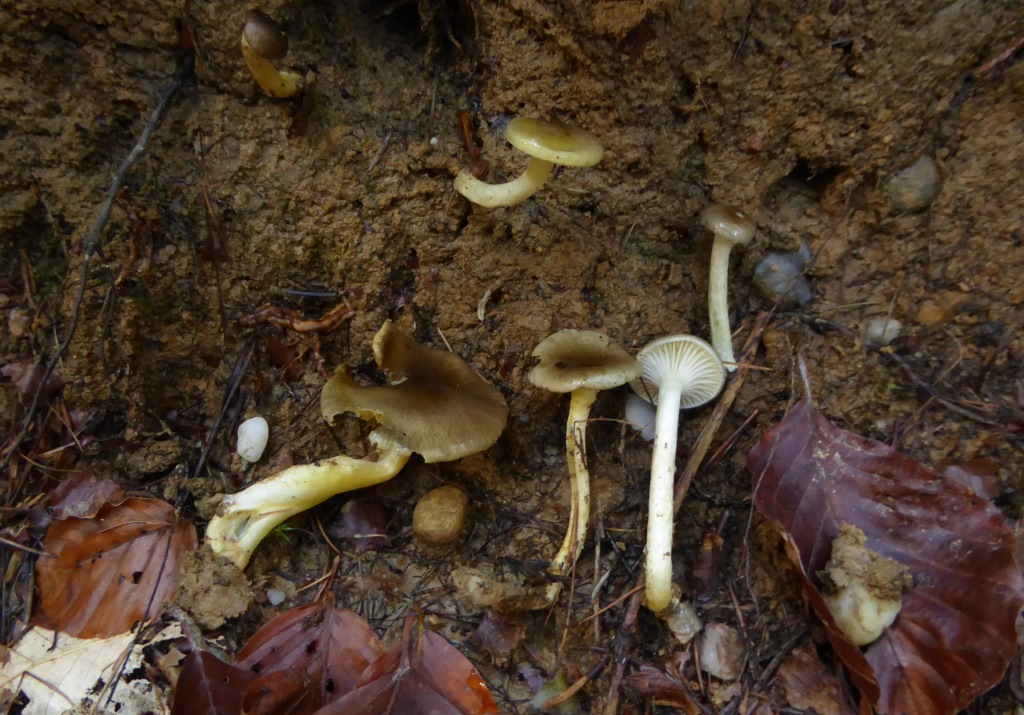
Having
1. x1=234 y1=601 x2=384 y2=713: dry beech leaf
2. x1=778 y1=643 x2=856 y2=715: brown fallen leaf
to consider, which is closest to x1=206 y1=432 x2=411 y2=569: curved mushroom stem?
x1=234 y1=601 x2=384 y2=713: dry beech leaf

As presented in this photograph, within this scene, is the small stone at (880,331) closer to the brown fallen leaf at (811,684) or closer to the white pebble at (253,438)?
the brown fallen leaf at (811,684)

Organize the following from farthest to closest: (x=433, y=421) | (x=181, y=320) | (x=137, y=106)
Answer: (x=181, y=320), (x=137, y=106), (x=433, y=421)

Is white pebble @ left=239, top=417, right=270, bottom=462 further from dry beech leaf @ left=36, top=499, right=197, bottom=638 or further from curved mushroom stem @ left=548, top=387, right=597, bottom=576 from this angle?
curved mushroom stem @ left=548, top=387, right=597, bottom=576

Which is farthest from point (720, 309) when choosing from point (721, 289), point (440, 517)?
point (440, 517)

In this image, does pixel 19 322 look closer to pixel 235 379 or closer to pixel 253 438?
pixel 235 379

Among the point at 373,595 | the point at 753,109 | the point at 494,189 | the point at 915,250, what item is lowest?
the point at 373,595

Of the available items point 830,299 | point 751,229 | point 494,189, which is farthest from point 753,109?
point 494,189

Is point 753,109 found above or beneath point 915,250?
above

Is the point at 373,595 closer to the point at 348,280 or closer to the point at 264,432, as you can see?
the point at 264,432
